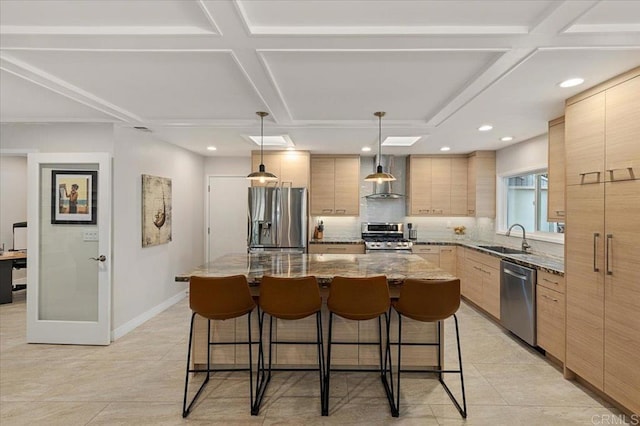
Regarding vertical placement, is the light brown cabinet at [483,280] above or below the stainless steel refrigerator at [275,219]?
below

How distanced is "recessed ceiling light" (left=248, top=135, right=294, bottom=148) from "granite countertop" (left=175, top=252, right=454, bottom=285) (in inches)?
66.7

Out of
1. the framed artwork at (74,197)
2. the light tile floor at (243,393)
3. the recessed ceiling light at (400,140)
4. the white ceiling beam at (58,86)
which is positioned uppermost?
the recessed ceiling light at (400,140)

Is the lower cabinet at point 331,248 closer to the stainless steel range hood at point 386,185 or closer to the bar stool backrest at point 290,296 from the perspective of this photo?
the stainless steel range hood at point 386,185

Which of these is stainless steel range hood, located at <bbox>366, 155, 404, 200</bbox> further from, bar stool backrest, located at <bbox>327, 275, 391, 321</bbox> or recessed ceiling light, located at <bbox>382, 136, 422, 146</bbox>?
bar stool backrest, located at <bbox>327, 275, 391, 321</bbox>

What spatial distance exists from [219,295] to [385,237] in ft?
13.3

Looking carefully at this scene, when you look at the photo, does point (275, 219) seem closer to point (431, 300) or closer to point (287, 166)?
point (287, 166)

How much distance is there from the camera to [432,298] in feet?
8.08

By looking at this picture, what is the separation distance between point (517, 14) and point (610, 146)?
1420mm

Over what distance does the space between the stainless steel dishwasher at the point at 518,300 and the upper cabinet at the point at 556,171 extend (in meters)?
0.66

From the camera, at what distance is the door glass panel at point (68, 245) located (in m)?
3.76

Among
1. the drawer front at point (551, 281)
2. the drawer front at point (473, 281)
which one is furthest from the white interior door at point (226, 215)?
the drawer front at point (551, 281)

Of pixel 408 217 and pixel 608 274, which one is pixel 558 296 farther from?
pixel 408 217

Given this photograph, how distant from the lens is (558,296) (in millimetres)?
3133

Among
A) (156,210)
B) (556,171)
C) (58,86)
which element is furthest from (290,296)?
(556,171)
